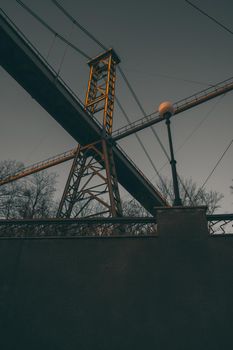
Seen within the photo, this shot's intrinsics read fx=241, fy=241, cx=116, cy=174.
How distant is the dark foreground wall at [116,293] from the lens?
14.3ft

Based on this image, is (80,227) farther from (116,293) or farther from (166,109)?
(166,109)

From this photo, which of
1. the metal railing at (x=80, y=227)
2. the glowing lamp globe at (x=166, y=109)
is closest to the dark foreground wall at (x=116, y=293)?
the metal railing at (x=80, y=227)

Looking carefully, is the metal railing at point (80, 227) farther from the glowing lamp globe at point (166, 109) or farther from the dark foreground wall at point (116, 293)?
the glowing lamp globe at point (166, 109)

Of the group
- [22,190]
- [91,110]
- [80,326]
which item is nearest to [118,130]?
[91,110]

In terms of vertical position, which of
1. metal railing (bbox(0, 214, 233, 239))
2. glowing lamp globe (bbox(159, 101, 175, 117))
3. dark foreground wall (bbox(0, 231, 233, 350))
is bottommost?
dark foreground wall (bbox(0, 231, 233, 350))

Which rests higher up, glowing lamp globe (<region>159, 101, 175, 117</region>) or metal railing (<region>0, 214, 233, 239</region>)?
glowing lamp globe (<region>159, 101, 175, 117</region>)

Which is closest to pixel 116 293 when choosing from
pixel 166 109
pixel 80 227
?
pixel 80 227

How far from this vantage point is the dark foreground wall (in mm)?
4348

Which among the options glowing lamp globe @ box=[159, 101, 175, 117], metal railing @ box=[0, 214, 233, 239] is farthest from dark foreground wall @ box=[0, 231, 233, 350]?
glowing lamp globe @ box=[159, 101, 175, 117]

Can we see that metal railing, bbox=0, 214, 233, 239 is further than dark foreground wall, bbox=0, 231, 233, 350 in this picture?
Yes

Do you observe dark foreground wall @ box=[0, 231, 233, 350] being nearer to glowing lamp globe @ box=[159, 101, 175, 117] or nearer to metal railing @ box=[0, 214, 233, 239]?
metal railing @ box=[0, 214, 233, 239]

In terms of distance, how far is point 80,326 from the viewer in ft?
14.7

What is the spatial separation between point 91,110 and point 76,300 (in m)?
14.7

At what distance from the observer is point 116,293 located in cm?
477
